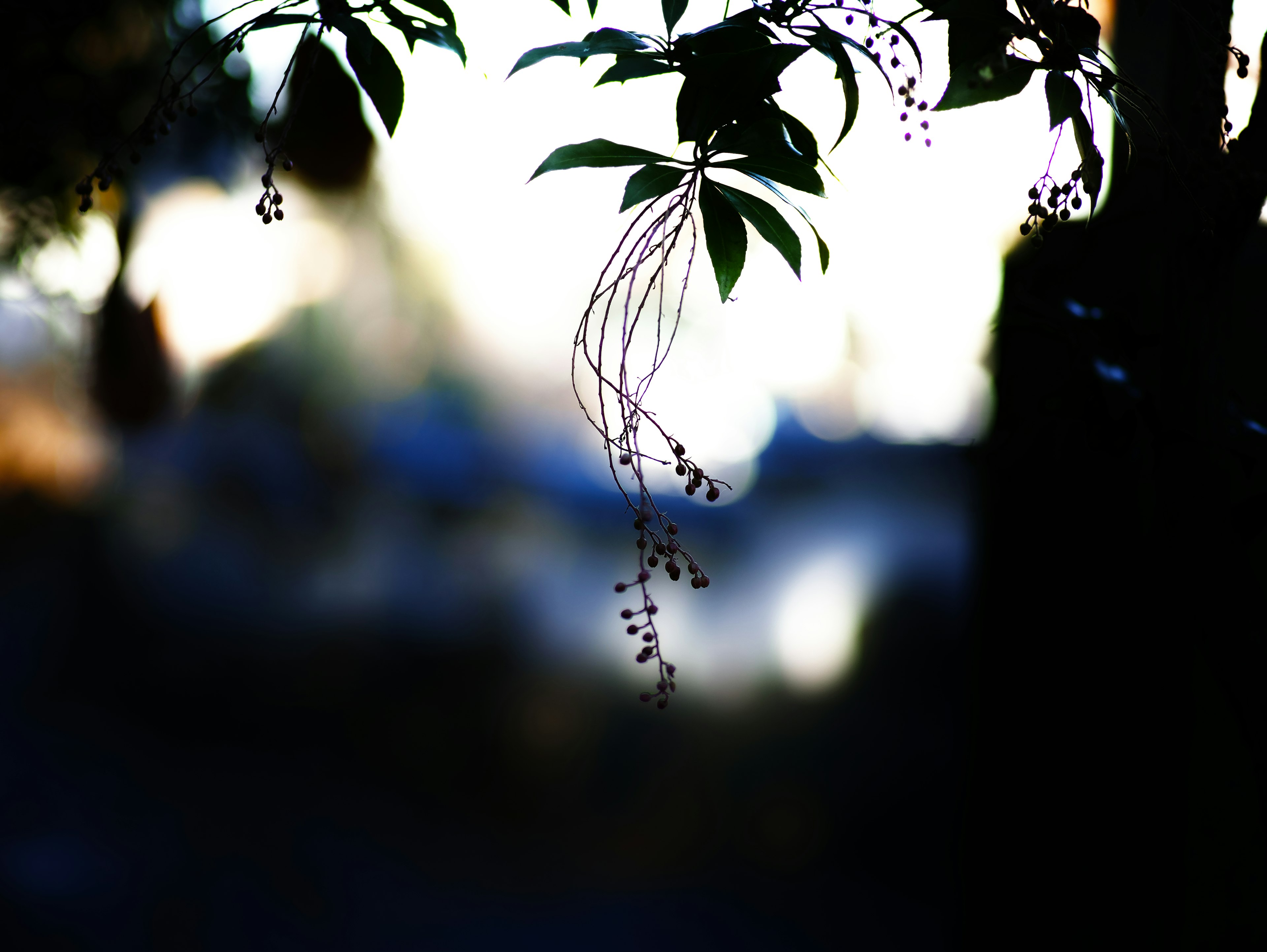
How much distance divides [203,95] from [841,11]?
4.59 ft

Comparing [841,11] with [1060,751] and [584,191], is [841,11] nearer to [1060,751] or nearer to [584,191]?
[584,191]

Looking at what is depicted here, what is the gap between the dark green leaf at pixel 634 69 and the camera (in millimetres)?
452

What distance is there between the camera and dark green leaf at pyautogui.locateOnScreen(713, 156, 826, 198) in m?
0.46

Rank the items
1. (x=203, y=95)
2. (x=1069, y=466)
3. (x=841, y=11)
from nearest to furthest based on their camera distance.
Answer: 1. (x=841, y=11)
2. (x=1069, y=466)
3. (x=203, y=95)

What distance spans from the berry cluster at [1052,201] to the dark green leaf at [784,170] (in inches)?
4.6

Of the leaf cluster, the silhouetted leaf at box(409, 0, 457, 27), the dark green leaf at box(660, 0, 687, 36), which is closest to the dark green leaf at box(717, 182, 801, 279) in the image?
the leaf cluster

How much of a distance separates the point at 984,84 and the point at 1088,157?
0.08m

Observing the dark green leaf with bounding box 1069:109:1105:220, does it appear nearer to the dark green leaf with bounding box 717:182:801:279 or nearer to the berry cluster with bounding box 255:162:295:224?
the dark green leaf with bounding box 717:182:801:279

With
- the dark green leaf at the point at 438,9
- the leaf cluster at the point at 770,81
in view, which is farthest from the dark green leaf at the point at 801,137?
the dark green leaf at the point at 438,9

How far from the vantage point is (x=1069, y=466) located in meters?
1.33

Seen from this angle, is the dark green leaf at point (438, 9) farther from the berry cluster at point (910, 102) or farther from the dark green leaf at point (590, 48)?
the berry cluster at point (910, 102)

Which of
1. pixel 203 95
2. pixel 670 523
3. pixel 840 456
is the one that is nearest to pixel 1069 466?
pixel 840 456

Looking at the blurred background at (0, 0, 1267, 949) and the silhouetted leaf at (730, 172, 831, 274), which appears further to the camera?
the blurred background at (0, 0, 1267, 949)

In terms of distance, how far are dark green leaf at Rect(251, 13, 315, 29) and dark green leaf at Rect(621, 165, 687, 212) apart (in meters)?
0.22
